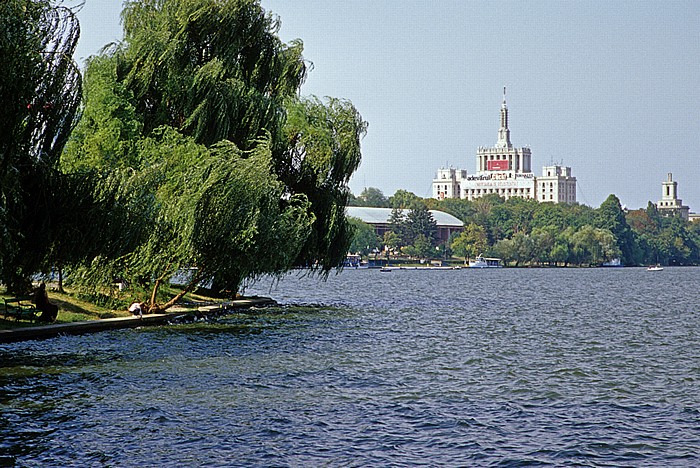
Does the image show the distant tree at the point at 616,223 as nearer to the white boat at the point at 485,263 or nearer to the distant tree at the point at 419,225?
the white boat at the point at 485,263

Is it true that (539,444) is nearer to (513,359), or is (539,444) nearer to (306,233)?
(513,359)

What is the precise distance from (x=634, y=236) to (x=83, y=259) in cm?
18465

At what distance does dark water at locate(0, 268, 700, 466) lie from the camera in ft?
48.5

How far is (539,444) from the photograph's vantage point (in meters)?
15.6

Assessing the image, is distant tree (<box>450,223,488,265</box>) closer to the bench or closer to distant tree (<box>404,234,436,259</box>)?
distant tree (<box>404,234,436,259</box>)

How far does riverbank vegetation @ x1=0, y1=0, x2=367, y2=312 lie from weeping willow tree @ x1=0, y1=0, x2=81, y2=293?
34mm

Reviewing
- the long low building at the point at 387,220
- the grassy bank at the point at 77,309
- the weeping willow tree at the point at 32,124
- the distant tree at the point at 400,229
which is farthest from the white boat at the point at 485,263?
the weeping willow tree at the point at 32,124

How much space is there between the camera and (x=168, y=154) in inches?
1313

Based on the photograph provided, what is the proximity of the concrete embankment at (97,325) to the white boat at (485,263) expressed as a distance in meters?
137

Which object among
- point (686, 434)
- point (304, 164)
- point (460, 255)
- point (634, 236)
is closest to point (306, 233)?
point (304, 164)

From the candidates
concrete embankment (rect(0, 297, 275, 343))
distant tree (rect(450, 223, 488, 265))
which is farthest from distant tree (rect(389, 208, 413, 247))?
concrete embankment (rect(0, 297, 275, 343))

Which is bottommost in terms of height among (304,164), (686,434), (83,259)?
(686,434)

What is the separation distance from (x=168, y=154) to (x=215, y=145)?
208 centimetres

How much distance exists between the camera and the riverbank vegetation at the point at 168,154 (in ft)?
69.7
